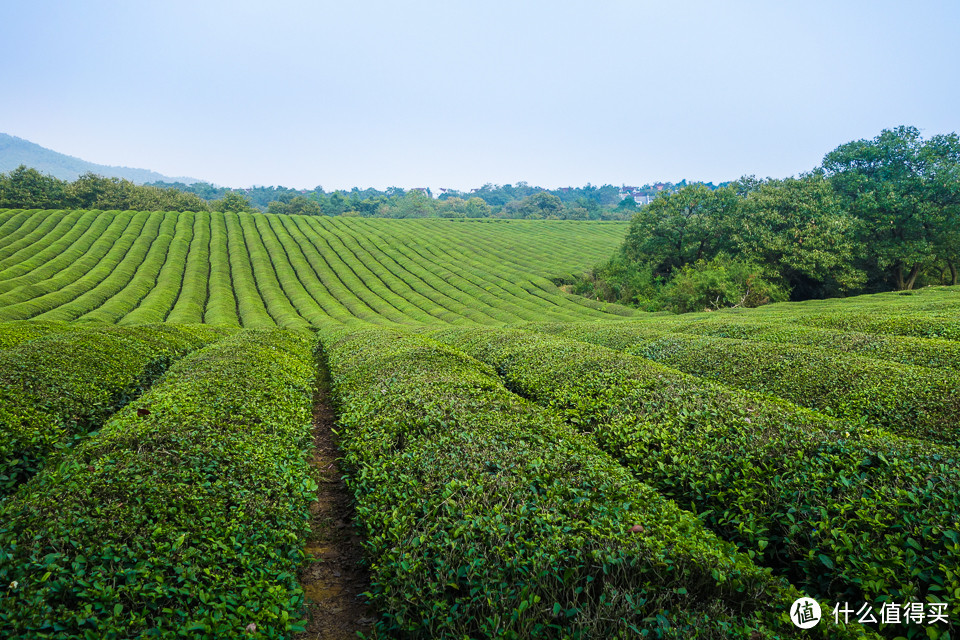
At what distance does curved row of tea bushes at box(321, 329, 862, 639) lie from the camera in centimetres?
490

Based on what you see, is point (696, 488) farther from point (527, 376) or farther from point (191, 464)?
point (191, 464)

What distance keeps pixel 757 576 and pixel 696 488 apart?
2.46m

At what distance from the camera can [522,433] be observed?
8.94 m

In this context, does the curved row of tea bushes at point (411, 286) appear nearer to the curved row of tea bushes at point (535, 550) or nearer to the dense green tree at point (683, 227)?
the dense green tree at point (683, 227)

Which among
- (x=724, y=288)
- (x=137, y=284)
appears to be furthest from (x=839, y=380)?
(x=137, y=284)

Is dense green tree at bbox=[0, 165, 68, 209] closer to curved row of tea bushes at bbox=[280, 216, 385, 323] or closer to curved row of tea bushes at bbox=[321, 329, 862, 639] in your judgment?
curved row of tea bushes at bbox=[280, 216, 385, 323]

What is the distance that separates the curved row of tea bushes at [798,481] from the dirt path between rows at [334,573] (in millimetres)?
5035

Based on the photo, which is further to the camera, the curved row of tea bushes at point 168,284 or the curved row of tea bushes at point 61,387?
the curved row of tea bushes at point 168,284

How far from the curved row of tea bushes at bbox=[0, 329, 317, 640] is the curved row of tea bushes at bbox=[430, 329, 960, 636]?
599 centimetres

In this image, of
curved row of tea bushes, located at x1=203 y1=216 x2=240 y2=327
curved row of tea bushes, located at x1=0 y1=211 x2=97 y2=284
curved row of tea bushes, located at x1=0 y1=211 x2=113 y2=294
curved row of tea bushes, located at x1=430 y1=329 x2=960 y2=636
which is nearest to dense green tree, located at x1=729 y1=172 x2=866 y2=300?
curved row of tea bushes, located at x1=430 y1=329 x2=960 y2=636

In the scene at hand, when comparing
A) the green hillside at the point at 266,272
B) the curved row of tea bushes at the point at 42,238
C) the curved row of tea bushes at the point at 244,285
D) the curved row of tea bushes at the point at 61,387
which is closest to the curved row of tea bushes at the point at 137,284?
the green hillside at the point at 266,272

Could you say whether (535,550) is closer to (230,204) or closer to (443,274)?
(443,274)

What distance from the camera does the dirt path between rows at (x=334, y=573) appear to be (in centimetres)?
613

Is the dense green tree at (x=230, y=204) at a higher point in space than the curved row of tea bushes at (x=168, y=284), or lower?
higher
